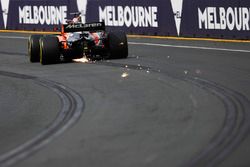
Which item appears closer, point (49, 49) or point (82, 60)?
point (49, 49)

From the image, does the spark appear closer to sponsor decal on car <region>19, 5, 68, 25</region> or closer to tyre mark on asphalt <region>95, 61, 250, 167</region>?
tyre mark on asphalt <region>95, 61, 250, 167</region>

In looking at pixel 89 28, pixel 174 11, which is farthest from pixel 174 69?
pixel 174 11

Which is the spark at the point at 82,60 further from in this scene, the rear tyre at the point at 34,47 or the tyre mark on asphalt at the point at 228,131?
the tyre mark on asphalt at the point at 228,131

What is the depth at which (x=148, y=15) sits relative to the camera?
24.8 meters

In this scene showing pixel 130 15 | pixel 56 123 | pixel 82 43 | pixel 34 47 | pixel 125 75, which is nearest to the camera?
pixel 56 123

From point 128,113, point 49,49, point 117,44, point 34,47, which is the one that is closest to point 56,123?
point 128,113

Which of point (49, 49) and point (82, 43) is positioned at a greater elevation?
point (82, 43)

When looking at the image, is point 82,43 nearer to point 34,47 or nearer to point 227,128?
point 34,47

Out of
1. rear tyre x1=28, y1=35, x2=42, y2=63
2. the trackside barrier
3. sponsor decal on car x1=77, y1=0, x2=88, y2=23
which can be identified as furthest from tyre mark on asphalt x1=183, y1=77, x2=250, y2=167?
sponsor decal on car x1=77, y1=0, x2=88, y2=23

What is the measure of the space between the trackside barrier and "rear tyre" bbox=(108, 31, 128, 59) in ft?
5.29

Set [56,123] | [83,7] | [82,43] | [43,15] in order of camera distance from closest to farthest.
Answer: [56,123]
[82,43]
[83,7]
[43,15]

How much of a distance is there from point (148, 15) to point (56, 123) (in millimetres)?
15715

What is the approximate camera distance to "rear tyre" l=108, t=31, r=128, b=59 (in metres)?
17.5

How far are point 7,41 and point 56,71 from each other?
11.4m
